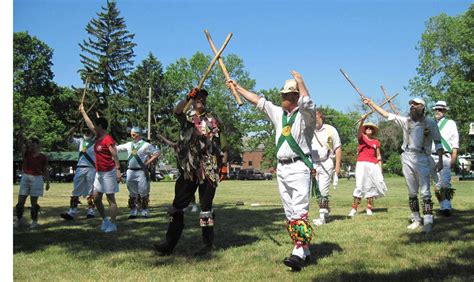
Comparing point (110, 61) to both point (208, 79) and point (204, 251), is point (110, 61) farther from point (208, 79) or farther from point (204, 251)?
point (204, 251)

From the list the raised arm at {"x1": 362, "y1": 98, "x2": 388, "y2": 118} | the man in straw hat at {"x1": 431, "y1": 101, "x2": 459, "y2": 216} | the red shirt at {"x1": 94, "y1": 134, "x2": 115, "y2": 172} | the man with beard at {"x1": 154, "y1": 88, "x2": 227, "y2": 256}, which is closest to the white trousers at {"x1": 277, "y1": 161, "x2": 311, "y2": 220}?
the man with beard at {"x1": 154, "y1": 88, "x2": 227, "y2": 256}

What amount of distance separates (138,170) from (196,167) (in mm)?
5459

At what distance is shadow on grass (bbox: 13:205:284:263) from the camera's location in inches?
298

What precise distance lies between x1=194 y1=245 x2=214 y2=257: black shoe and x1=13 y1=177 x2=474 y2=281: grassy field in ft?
0.49

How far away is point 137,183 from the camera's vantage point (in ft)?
40.2

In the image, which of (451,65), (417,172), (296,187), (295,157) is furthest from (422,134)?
(451,65)

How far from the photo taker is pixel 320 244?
24.4ft

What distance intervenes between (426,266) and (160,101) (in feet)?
199

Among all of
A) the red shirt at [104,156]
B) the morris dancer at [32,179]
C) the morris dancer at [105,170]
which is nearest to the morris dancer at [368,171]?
the morris dancer at [105,170]

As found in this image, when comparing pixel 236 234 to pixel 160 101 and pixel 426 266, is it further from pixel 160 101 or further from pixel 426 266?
pixel 160 101

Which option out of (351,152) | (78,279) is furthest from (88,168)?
(351,152)

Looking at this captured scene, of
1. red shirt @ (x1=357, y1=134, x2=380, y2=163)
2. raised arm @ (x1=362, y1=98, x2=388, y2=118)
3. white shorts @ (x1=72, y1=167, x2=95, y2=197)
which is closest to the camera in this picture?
raised arm @ (x1=362, y1=98, x2=388, y2=118)

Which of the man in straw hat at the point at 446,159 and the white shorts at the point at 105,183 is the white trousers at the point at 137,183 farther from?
the man in straw hat at the point at 446,159

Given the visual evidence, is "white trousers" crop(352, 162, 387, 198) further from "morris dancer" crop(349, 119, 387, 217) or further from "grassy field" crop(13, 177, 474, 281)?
"grassy field" crop(13, 177, 474, 281)
